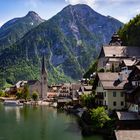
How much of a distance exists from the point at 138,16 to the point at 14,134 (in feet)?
284

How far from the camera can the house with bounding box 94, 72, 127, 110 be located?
64125mm

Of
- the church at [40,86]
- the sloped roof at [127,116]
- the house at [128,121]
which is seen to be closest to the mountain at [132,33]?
the church at [40,86]

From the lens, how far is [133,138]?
37406 mm

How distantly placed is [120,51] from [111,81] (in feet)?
145

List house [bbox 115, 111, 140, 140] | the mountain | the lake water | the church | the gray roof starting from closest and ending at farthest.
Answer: house [bbox 115, 111, 140, 140] < the lake water < the gray roof < the mountain < the church

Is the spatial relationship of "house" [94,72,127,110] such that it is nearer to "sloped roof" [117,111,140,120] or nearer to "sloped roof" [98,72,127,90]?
"sloped roof" [98,72,127,90]

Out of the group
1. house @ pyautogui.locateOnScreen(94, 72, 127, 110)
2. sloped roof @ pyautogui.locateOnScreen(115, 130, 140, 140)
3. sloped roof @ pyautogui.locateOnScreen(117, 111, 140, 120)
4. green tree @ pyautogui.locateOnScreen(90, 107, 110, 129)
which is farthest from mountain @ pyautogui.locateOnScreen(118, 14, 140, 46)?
sloped roof @ pyautogui.locateOnScreen(115, 130, 140, 140)

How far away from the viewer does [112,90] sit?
64.1 m

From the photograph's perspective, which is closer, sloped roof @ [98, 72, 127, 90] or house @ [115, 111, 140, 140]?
house @ [115, 111, 140, 140]

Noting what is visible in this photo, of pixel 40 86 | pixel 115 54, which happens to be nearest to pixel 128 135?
pixel 115 54

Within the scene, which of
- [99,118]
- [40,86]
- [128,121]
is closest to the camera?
[128,121]

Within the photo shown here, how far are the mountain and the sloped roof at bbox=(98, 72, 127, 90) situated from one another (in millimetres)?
58179

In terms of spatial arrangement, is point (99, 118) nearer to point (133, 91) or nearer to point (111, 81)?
point (133, 91)

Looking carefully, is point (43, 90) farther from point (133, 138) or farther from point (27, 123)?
point (133, 138)
